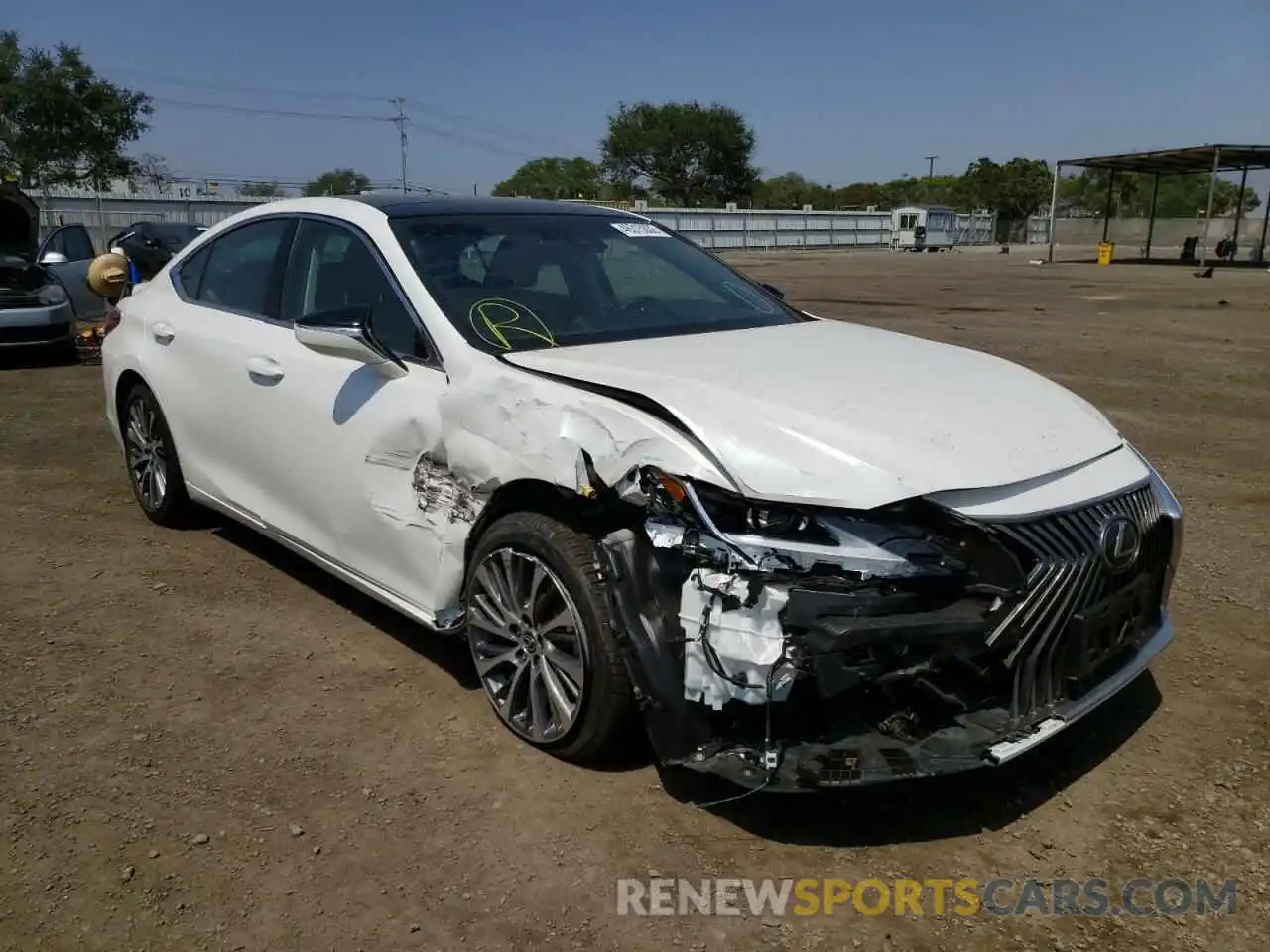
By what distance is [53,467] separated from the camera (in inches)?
259

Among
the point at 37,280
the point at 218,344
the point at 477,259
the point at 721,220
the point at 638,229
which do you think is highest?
the point at 721,220

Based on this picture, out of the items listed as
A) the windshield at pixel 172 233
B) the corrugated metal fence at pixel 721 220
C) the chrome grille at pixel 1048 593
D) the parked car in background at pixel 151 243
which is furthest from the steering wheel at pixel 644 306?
the corrugated metal fence at pixel 721 220

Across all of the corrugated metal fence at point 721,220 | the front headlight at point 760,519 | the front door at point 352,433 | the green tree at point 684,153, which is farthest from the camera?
the green tree at point 684,153

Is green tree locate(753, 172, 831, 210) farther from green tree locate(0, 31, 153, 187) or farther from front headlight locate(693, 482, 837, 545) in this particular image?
front headlight locate(693, 482, 837, 545)

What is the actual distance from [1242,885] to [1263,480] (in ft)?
14.6

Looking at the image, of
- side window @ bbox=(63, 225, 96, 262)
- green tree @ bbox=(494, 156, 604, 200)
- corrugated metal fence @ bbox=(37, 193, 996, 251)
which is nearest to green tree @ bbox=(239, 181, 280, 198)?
corrugated metal fence @ bbox=(37, 193, 996, 251)

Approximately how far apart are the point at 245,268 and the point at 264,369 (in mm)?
695

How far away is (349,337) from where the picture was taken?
10.9ft

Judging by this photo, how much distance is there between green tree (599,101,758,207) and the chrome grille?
83.2 metres

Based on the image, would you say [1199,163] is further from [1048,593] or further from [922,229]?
[1048,593]

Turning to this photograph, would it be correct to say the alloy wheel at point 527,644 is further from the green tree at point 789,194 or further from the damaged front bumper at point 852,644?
the green tree at point 789,194

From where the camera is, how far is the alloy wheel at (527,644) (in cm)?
295

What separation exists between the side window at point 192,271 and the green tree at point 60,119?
31.5 m

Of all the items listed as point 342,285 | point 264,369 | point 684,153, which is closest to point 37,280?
point 264,369
